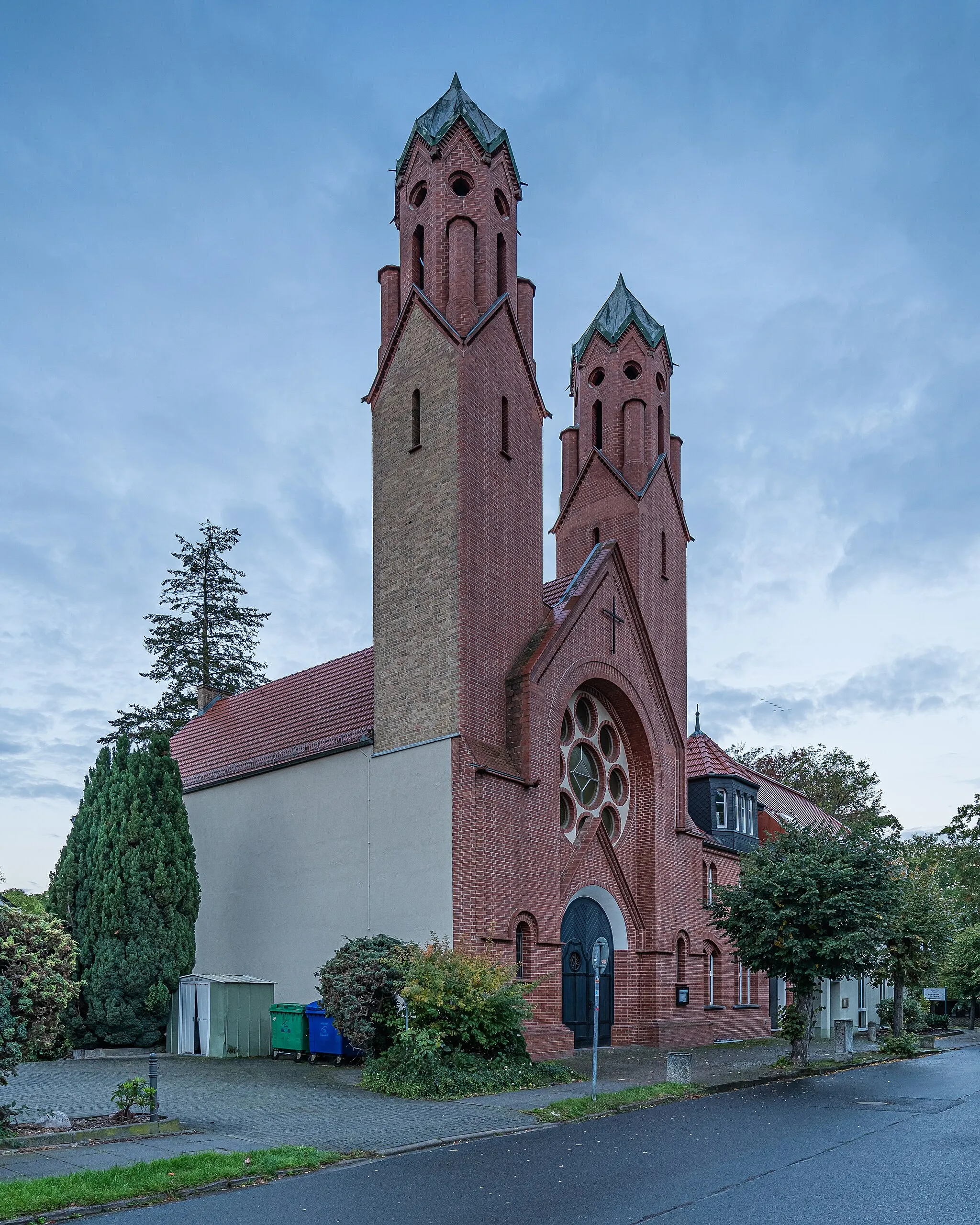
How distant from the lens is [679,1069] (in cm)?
1797

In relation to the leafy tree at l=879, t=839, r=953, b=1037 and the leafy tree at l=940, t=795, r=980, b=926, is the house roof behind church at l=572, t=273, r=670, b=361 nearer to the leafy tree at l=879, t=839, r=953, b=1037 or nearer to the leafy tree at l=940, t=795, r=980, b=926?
the leafy tree at l=879, t=839, r=953, b=1037

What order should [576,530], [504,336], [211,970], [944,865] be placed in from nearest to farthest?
[504,336], [211,970], [576,530], [944,865]

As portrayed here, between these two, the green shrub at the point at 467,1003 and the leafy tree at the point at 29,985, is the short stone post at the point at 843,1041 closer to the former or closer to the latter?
the green shrub at the point at 467,1003

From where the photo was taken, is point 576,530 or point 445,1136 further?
point 576,530

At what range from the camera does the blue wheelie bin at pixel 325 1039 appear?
20.5m

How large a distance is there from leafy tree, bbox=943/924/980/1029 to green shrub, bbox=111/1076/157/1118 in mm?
37365

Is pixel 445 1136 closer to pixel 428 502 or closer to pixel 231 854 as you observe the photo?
pixel 428 502

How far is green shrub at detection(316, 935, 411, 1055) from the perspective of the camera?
59.6 feet

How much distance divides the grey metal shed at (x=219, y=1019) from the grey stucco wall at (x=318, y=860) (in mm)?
860

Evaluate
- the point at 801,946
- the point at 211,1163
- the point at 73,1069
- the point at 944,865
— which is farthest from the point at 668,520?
the point at 211,1163

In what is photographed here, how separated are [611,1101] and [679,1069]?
2815mm

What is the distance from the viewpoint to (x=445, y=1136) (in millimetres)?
12539

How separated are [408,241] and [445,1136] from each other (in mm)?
19039

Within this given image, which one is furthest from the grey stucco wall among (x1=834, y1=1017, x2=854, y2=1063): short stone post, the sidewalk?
(x1=834, y1=1017, x2=854, y2=1063): short stone post
